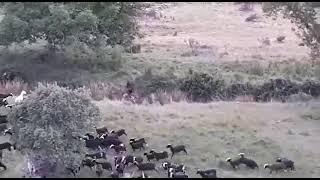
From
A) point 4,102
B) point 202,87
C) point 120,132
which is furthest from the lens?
point 202,87

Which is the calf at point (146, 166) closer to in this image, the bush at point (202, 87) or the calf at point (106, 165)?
the calf at point (106, 165)

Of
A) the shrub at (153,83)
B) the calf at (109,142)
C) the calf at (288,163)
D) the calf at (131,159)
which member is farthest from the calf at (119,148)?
A: the shrub at (153,83)

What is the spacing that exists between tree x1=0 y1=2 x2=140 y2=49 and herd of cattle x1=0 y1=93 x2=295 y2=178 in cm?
1207

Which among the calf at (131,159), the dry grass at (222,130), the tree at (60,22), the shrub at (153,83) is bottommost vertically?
the shrub at (153,83)

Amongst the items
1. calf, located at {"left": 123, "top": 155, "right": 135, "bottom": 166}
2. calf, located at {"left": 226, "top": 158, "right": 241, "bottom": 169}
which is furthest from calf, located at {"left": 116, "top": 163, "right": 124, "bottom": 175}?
calf, located at {"left": 226, "top": 158, "right": 241, "bottom": 169}

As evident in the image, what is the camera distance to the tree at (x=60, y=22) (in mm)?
31844

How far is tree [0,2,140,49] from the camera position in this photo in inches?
1254

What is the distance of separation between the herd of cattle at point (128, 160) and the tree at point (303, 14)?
8368 mm

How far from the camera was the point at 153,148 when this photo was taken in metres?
20.3

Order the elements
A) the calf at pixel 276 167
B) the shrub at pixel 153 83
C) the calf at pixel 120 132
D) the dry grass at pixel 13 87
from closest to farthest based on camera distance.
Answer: the calf at pixel 276 167
the calf at pixel 120 132
the dry grass at pixel 13 87
the shrub at pixel 153 83

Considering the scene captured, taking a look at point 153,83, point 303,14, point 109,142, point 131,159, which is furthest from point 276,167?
point 153,83

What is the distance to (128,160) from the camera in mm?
18500

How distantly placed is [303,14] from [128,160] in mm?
11225

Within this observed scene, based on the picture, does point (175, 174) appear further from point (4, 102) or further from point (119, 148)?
point (4, 102)
